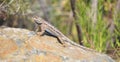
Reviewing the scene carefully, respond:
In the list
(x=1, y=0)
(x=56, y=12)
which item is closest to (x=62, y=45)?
(x=1, y=0)

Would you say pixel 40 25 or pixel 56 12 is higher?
pixel 40 25

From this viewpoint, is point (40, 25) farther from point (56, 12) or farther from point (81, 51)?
point (56, 12)

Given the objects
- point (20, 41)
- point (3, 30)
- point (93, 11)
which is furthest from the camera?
point (93, 11)

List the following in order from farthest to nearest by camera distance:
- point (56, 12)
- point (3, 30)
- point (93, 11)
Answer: point (56, 12) < point (93, 11) < point (3, 30)

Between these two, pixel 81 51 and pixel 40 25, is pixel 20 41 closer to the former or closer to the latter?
pixel 40 25

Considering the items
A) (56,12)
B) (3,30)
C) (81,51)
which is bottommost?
(56,12)

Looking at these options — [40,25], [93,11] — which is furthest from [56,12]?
[40,25]

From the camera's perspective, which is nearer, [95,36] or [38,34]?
[38,34]
